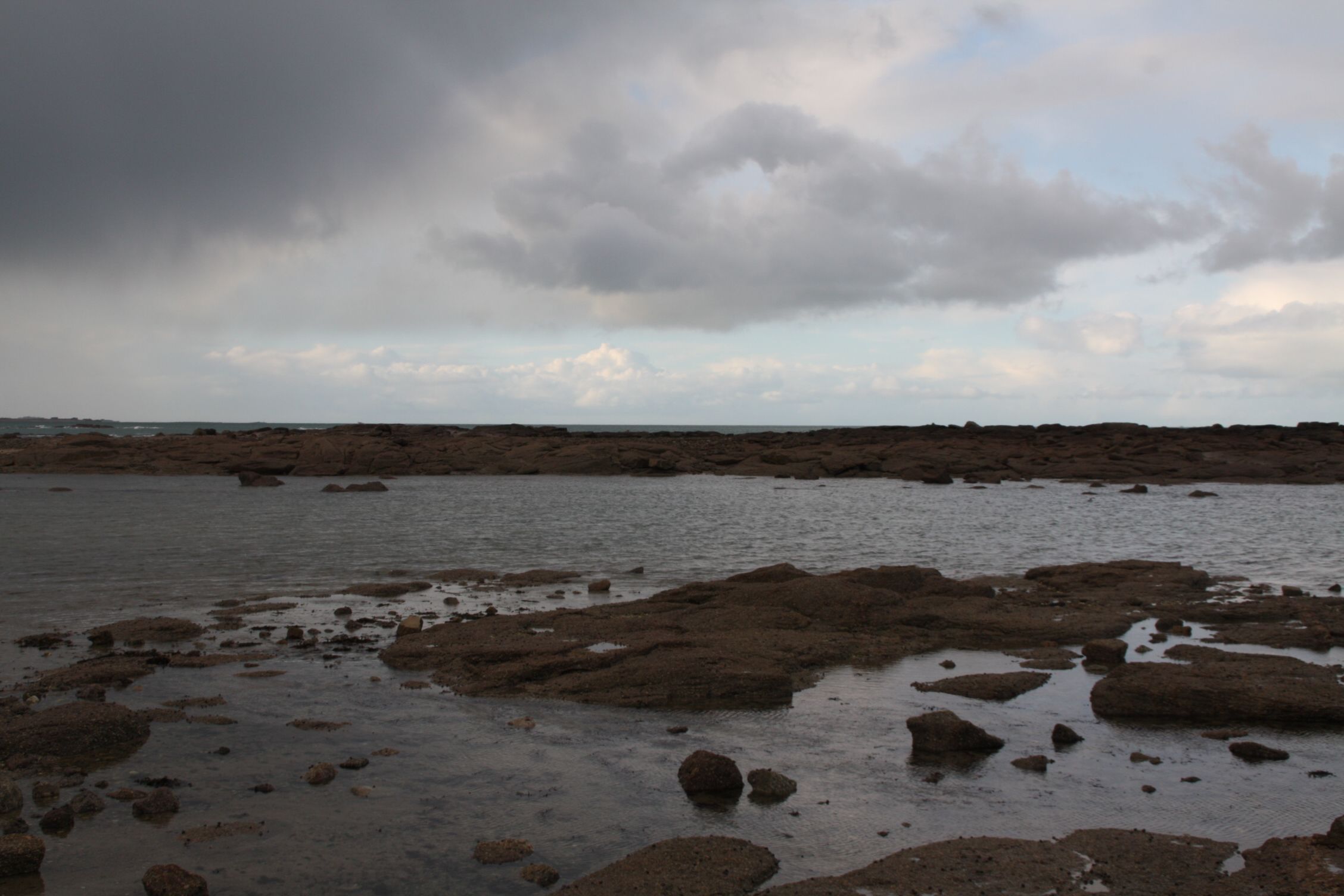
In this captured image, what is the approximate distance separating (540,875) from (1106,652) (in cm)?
887

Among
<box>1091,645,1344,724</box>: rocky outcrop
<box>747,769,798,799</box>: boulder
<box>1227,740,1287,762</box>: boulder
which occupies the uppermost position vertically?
<box>1091,645,1344,724</box>: rocky outcrop

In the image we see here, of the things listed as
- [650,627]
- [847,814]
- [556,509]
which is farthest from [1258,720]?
[556,509]

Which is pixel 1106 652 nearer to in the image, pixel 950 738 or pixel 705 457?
pixel 950 738

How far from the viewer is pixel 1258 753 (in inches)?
314

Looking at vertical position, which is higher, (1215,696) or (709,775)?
(1215,696)

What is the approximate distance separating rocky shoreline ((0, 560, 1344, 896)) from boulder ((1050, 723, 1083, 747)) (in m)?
0.02

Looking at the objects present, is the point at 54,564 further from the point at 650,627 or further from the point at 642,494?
the point at 642,494

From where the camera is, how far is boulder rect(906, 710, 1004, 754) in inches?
320

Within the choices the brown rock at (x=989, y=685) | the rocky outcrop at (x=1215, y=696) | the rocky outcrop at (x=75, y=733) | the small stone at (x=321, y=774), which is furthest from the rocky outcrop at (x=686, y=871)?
the rocky outcrop at (x=1215, y=696)

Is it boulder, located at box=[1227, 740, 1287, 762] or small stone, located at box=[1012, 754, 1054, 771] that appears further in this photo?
boulder, located at box=[1227, 740, 1287, 762]

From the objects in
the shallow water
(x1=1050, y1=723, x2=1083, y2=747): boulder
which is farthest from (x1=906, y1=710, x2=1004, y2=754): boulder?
(x1=1050, y1=723, x2=1083, y2=747): boulder

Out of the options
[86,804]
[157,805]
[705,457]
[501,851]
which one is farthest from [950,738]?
[705,457]

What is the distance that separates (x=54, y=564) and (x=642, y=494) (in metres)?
29.5

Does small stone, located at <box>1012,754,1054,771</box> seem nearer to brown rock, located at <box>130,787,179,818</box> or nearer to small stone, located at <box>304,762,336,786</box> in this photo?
small stone, located at <box>304,762,336,786</box>
